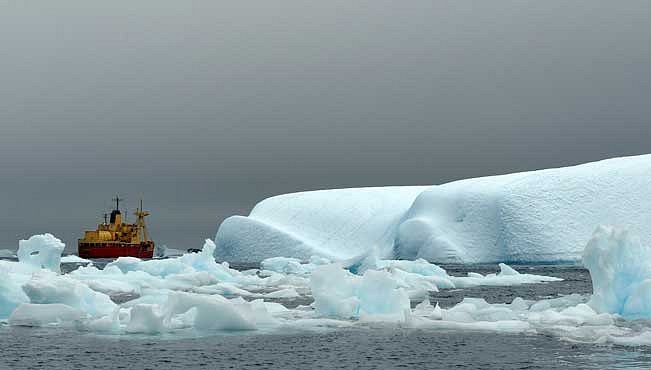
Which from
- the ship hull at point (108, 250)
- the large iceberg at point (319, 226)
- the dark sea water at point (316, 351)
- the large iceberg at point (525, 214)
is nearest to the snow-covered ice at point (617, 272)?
the dark sea water at point (316, 351)

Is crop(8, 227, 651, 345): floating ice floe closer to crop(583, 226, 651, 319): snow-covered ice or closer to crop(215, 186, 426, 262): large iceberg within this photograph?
crop(583, 226, 651, 319): snow-covered ice

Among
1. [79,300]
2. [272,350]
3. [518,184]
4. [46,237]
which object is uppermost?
[518,184]

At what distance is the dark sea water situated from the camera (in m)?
10.7

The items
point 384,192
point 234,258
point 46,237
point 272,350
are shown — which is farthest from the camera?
point 384,192

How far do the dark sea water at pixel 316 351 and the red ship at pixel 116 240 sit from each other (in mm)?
55561

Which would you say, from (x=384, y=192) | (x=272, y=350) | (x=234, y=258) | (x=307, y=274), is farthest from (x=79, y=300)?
(x=384, y=192)

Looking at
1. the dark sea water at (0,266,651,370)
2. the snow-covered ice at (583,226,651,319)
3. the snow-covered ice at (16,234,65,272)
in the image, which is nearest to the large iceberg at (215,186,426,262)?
the snow-covered ice at (16,234,65,272)

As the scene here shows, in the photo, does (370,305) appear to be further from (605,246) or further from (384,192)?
Answer: (384,192)

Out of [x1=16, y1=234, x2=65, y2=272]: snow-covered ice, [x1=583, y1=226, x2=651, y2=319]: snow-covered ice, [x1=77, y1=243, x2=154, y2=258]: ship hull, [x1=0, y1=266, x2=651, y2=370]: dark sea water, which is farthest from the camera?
Answer: [x1=77, y1=243, x2=154, y2=258]: ship hull

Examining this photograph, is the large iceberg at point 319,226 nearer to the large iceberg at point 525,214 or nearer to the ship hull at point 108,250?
the large iceberg at point 525,214

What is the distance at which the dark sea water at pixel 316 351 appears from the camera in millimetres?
10719

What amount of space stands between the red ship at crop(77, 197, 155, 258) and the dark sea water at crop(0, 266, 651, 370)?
182 ft

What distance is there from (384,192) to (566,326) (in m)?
58.2

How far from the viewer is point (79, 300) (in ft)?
51.2
